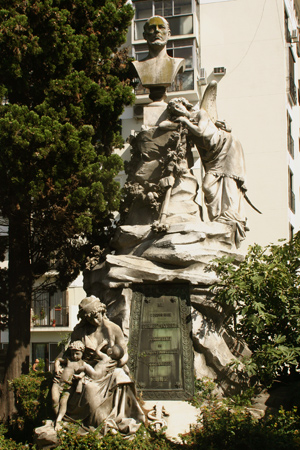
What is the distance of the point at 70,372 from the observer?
8.57 meters

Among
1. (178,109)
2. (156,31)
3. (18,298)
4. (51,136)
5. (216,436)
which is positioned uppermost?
(156,31)

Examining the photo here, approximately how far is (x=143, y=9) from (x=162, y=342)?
18205 mm

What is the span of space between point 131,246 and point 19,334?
306cm

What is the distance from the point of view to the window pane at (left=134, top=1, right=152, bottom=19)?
25453mm

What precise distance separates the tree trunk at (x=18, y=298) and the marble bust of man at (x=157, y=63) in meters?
3.43

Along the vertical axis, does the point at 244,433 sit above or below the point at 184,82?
below

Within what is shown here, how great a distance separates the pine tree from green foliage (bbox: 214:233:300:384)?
10.4 feet

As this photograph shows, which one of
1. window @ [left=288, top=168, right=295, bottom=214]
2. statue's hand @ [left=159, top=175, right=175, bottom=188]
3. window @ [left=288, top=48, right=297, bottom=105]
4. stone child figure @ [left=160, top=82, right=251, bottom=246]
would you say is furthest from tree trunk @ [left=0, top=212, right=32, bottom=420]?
window @ [left=288, top=48, right=297, bottom=105]

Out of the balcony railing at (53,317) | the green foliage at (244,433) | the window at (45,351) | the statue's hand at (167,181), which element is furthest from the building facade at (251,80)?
the green foliage at (244,433)

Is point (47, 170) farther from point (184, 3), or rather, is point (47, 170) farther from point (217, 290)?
point (184, 3)

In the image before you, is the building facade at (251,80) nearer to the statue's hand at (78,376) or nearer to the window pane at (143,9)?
the window pane at (143,9)

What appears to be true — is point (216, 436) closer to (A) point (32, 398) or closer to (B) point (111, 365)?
(B) point (111, 365)

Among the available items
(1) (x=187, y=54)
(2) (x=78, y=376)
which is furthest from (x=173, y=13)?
(2) (x=78, y=376)

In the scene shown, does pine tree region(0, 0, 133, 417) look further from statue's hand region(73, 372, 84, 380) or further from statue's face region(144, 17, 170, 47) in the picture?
statue's hand region(73, 372, 84, 380)
